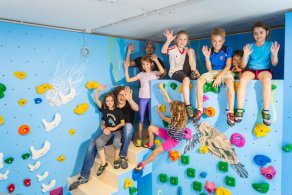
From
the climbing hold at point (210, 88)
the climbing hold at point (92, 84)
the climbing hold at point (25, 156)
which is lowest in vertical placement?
the climbing hold at point (25, 156)

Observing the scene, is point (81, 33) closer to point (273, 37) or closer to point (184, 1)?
point (184, 1)

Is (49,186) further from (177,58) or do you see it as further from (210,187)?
(177,58)

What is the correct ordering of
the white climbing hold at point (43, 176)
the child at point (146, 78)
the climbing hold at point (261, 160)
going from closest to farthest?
the climbing hold at point (261, 160)
the white climbing hold at point (43, 176)
the child at point (146, 78)

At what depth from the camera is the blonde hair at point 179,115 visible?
2.30 m

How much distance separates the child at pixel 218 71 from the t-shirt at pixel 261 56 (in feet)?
0.72

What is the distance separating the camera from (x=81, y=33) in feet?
8.51

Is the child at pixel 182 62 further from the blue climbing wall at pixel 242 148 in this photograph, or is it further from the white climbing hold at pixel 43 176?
the white climbing hold at pixel 43 176

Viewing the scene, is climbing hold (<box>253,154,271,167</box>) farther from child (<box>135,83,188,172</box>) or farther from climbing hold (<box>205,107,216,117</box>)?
child (<box>135,83,188,172</box>)

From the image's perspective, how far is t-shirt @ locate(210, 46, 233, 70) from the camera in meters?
2.24

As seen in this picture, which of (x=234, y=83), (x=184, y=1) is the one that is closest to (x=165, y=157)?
(x=234, y=83)

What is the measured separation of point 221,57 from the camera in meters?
2.26

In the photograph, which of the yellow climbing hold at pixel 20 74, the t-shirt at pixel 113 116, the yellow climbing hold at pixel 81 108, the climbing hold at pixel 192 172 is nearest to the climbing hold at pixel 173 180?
the climbing hold at pixel 192 172

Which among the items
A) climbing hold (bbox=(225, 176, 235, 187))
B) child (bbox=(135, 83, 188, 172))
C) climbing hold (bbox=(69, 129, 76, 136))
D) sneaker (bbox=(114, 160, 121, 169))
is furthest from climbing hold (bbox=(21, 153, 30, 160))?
climbing hold (bbox=(225, 176, 235, 187))

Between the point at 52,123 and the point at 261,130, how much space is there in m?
2.08
